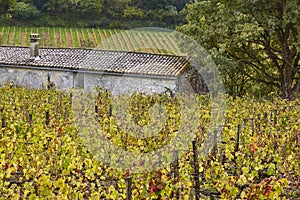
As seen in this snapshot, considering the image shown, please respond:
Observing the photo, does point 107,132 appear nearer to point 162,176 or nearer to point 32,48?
point 162,176

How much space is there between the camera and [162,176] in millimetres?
5105

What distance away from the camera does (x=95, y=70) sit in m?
20.3

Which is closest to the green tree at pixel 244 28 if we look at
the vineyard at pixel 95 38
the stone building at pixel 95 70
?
the stone building at pixel 95 70

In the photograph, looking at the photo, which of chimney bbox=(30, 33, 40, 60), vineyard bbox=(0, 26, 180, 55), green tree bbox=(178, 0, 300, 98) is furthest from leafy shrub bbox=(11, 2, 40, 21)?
green tree bbox=(178, 0, 300, 98)

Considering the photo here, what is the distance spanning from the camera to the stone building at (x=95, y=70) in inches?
767

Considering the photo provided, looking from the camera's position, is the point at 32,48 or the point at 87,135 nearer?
the point at 87,135

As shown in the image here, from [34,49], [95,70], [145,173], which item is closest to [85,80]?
[95,70]

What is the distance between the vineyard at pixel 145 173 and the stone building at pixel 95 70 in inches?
308

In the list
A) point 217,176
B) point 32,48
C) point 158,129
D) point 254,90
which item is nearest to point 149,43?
point 254,90

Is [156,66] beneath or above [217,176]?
above

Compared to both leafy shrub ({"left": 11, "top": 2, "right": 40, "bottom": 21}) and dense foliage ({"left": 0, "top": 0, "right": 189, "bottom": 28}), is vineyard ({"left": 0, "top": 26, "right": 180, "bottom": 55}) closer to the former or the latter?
dense foliage ({"left": 0, "top": 0, "right": 189, "bottom": 28})

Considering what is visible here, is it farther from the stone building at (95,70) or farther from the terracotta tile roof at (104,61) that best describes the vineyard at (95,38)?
the stone building at (95,70)

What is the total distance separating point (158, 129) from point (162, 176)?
3.89 m

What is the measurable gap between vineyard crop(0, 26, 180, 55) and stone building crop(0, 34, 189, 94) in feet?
52.6
